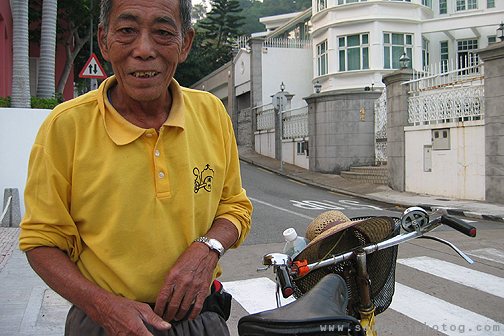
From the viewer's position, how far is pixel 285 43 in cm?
2733

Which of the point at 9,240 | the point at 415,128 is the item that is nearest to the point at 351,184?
the point at 415,128

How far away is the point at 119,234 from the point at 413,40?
2474cm

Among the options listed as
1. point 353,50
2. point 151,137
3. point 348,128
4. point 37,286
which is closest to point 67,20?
point 348,128

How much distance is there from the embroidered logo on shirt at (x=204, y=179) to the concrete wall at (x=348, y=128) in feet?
51.3

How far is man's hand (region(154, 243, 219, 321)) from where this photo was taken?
4.97 feet

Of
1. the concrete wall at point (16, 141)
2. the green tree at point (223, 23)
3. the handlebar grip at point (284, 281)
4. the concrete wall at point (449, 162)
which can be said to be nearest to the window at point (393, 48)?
the concrete wall at point (449, 162)

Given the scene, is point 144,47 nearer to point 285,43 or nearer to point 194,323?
point 194,323

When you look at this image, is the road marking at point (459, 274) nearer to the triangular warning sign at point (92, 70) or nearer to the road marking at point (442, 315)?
the road marking at point (442, 315)

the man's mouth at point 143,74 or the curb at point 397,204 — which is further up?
the man's mouth at point 143,74

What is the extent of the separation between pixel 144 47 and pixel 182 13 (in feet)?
0.72

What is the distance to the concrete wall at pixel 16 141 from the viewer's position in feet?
27.1

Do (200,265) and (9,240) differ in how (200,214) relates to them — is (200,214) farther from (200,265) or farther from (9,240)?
(9,240)

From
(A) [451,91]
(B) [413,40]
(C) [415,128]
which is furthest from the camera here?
(B) [413,40]

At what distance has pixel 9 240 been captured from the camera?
6.89 meters
